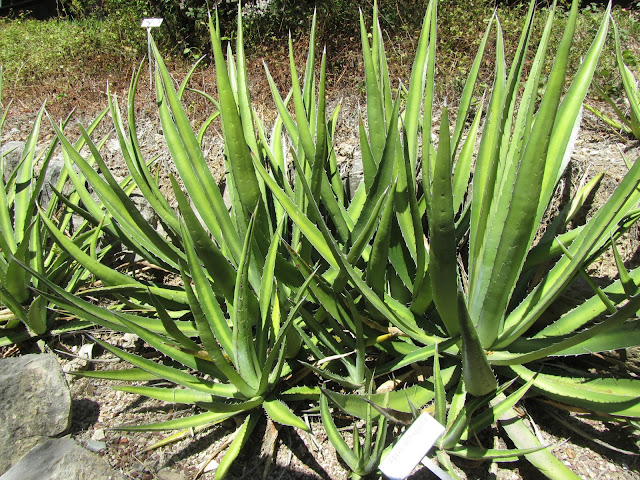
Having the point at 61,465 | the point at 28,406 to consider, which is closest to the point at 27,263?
the point at 28,406

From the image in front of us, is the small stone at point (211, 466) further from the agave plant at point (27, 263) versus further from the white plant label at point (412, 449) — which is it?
the agave plant at point (27, 263)

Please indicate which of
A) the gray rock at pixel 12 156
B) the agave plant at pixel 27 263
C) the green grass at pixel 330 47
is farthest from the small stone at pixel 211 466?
the gray rock at pixel 12 156

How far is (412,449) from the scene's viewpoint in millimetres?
1062

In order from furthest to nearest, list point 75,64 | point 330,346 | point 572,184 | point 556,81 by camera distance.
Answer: point 75,64 < point 572,184 < point 330,346 < point 556,81

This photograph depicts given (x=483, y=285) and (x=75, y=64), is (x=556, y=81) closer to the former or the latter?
(x=483, y=285)

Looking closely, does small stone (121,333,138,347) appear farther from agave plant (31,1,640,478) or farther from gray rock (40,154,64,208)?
gray rock (40,154,64,208)

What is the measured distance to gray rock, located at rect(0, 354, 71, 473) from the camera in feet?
5.30

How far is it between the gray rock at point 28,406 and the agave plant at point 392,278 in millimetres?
349

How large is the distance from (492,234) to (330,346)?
63 centimetres

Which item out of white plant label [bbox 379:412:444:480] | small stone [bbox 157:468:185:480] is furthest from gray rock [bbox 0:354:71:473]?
white plant label [bbox 379:412:444:480]

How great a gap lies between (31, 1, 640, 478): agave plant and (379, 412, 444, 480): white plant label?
0.09 metres

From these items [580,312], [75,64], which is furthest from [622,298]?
[75,64]

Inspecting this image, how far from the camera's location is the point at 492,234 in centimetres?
141

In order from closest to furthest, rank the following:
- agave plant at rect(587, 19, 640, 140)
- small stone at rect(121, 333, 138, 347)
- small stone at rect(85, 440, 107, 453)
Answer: small stone at rect(85, 440, 107, 453) → agave plant at rect(587, 19, 640, 140) → small stone at rect(121, 333, 138, 347)
